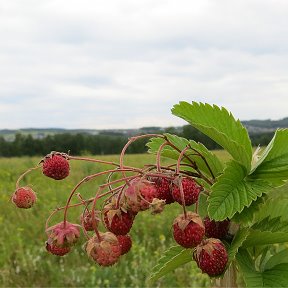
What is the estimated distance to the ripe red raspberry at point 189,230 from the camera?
3.45 feet

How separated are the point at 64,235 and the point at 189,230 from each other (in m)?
0.35

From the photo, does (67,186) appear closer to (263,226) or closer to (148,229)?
(148,229)

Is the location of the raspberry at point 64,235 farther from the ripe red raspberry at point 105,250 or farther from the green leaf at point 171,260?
the green leaf at point 171,260

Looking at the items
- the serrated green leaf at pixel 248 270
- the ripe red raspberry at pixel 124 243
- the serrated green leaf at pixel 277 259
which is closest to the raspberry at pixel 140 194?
the ripe red raspberry at pixel 124 243

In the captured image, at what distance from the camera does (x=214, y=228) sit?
119 cm

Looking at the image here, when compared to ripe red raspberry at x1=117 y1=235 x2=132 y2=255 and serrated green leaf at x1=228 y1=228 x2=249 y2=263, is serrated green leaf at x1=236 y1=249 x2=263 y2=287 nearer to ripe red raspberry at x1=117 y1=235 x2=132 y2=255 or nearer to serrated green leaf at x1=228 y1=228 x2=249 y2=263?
serrated green leaf at x1=228 y1=228 x2=249 y2=263

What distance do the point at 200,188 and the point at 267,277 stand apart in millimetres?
300

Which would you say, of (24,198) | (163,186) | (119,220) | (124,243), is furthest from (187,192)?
(24,198)

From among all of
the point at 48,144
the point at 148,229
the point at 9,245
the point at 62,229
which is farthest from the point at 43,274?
the point at 48,144

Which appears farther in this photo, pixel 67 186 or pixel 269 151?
pixel 67 186

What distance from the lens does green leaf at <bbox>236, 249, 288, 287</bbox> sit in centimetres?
121

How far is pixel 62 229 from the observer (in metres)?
1.26

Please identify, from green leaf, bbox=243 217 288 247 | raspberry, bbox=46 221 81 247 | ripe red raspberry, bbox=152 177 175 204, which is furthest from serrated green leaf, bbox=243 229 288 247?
raspberry, bbox=46 221 81 247

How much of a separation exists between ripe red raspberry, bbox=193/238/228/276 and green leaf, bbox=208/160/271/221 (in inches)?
2.2
